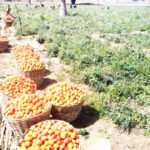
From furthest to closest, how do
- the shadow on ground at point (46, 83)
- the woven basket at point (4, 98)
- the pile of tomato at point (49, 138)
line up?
1. the shadow on ground at point (46, 83)
2. the woven basket at point (4, 98)
3. the pile of tomato at point (49, 138)

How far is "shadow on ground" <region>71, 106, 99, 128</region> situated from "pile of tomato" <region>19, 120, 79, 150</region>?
130cm

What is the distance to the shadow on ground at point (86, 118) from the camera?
540 centimetres

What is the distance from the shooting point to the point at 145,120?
534 centimetres

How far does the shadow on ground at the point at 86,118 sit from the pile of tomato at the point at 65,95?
2.42ft

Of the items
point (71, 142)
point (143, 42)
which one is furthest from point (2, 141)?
point (143, 42)

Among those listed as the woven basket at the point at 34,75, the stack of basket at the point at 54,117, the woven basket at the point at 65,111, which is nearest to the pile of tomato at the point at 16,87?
the stack of basket at the point at 54,117

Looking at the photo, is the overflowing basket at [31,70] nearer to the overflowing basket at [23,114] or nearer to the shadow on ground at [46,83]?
the shadow on ground at [46,83]

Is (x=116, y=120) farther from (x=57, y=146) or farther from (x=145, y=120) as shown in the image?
(x=57, y=146)

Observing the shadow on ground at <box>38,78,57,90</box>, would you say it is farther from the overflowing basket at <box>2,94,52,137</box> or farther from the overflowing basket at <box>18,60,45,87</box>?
the overflowing basket at <box>2,94,52,137</box>

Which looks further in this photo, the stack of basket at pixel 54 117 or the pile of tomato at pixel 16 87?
the pile of tomato at pixel 16 87

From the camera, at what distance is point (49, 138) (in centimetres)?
383

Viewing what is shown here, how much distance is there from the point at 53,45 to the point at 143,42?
222 inches

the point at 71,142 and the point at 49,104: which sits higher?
the point at 49,104

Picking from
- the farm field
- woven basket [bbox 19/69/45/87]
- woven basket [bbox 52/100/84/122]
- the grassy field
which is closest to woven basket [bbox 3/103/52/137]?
woven basket [bbox 52/100/84/122]
